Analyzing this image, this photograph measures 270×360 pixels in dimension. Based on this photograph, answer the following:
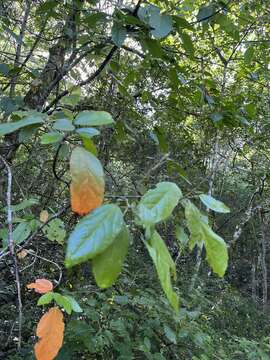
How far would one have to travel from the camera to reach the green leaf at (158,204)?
480 millimetres

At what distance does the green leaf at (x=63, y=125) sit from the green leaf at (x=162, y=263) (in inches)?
7.4

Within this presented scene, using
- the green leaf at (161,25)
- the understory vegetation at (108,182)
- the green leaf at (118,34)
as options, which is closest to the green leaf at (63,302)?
the understory vegetation at (108,182)

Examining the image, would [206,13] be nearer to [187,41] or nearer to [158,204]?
[187,41]

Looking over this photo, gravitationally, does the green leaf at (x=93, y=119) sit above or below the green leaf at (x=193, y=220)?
above

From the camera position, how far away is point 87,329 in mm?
1770

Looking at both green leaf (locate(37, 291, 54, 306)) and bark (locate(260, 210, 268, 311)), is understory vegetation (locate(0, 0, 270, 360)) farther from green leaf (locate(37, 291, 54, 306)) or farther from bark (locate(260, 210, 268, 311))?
bark (locate(260, 210, 268, 311))

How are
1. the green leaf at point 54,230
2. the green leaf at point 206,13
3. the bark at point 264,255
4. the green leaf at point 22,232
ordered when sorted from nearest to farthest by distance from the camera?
the green leaf at point 22,232 → the green leaf at point 54,230 → the green leaf at point 206,13 → the bark at point 264,255

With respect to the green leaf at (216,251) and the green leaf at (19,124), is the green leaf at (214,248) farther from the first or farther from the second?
the green leaf at (19,124)

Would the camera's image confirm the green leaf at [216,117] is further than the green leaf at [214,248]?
Yes

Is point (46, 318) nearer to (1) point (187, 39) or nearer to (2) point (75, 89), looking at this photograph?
(2) point (75, 89)

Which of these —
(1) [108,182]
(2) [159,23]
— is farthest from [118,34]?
(1) [108,182]

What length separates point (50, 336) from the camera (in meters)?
0.56

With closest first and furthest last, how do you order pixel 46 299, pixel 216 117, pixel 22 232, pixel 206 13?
pixel 46 299
pixel 22 232
pixel 206 13
pixel 216 117

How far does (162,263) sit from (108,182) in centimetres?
166
